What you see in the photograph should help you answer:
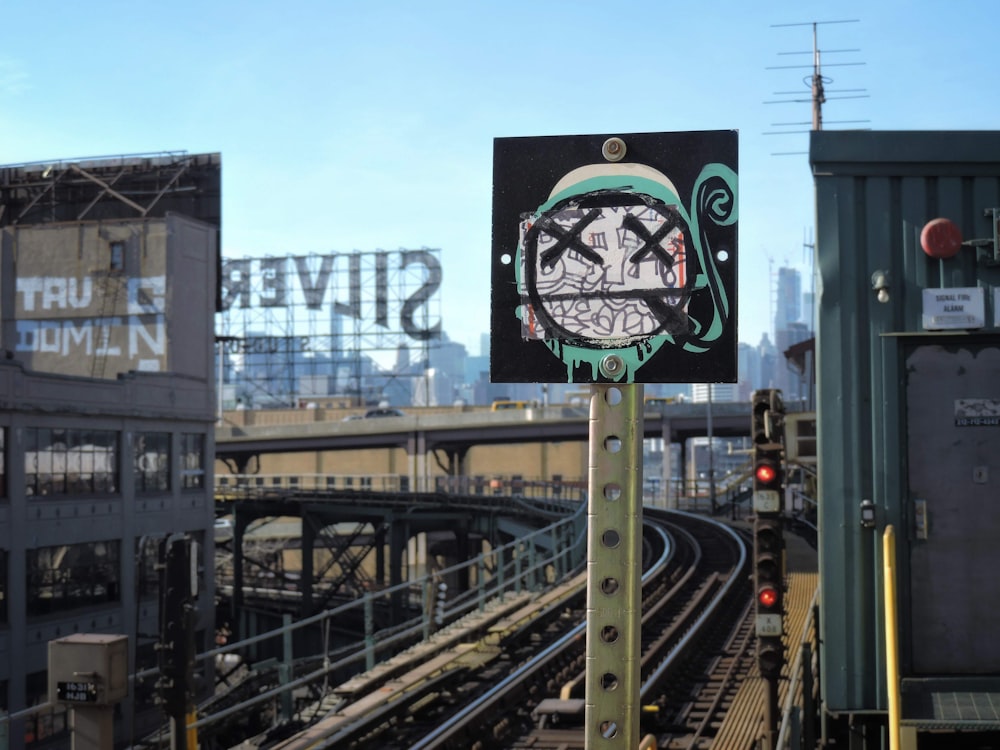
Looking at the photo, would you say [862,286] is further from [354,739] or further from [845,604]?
[354,739]

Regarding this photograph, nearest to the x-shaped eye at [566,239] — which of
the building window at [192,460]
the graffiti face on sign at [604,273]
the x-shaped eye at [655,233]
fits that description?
the graffiti face on sign at [604,273]

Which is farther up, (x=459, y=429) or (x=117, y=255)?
(x=117, y=255)

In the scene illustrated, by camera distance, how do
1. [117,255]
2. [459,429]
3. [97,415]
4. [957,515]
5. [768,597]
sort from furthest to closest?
[459,429], [117,255], [97,415], [768,597], [957,515]

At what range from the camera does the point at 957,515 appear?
22.6ft

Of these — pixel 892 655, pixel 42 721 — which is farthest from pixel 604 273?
pixel 42 721

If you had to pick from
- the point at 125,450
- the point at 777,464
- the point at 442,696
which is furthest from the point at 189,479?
the point at 777,464

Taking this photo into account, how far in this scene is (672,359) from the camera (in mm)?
3869

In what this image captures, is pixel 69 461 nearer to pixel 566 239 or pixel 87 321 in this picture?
pixel 87 321

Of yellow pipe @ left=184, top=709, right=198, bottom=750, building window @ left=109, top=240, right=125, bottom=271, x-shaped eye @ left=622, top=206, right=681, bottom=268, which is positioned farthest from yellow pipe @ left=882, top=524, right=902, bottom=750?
building window @ left=109, top=240, right=125, bottom=271

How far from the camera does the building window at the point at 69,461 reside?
97.9 feet

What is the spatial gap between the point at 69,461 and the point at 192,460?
266 inches

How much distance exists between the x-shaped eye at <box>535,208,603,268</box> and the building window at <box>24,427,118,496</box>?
28.6 meters

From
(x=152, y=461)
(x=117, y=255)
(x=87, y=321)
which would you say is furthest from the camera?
(x=87, y=321)

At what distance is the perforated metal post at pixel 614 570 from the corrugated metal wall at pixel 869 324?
3.46 meters
